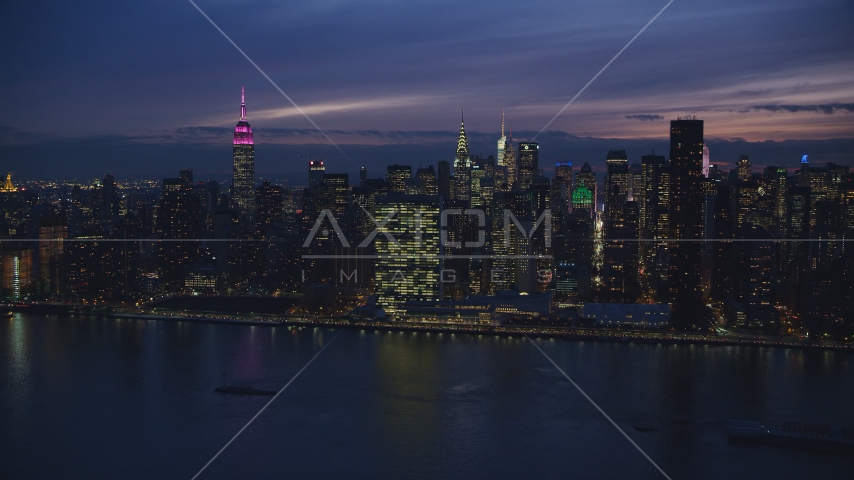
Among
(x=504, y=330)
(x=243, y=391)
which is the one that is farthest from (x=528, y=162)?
(x=243, y=391)

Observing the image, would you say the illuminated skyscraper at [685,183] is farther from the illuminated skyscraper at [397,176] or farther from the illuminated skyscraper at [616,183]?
the illuminated skyscraper at [397,176]

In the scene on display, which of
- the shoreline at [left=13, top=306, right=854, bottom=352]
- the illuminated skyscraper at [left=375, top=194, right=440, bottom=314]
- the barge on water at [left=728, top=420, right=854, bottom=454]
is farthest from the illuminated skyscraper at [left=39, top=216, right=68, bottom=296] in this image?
the barge on water at [left=728, top=420, right=854, bottom=454]

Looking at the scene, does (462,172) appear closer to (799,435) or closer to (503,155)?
(503,155)

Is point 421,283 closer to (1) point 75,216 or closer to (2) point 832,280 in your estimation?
(2) point 832,280

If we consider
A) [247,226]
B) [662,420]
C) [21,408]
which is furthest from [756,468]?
Result: [247,226]

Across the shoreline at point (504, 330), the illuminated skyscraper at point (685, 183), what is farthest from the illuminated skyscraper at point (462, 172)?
the shoreline at point (504, 330)

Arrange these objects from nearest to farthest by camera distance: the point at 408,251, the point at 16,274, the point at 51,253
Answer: the point at 408,251 → the point at 16,274 → the point at 51,253

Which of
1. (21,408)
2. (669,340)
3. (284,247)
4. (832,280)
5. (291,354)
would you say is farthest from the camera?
(284,247)

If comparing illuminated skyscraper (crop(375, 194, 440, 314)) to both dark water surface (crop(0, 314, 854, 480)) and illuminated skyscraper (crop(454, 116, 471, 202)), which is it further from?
illuminated skyscraper (crop(454, 116, 471, 202))
